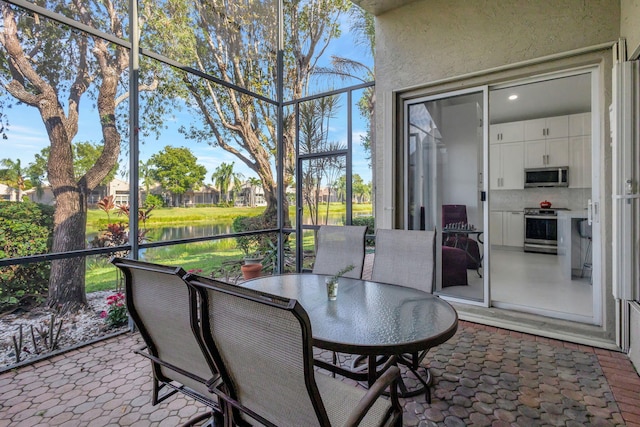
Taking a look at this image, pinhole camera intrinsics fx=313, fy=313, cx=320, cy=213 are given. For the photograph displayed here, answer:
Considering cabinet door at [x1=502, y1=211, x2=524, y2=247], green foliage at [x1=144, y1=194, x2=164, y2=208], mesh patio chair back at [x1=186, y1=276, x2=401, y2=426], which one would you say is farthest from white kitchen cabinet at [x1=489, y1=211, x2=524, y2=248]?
mesh patio chair back at [x1=186, y1=276, x2=401, y2=426]

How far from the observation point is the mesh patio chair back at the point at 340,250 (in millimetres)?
2588

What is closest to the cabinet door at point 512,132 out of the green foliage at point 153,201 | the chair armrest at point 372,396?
the green foliage at point 153,201

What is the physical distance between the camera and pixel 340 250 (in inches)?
106

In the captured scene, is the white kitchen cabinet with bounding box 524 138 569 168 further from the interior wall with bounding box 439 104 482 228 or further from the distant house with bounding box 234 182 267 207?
the distant house with bounding box 234 182 267 207

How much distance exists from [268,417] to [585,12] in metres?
3.71

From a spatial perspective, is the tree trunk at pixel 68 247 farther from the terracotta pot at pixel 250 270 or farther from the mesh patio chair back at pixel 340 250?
the mesh patio chair back at pixel 340 250

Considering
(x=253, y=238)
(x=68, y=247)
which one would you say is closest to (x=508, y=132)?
(x=253, y=238)

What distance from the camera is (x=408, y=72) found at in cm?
355

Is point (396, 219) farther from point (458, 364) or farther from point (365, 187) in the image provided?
point (458, 364)

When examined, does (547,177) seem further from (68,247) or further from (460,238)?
(68,247)

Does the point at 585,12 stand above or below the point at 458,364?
above

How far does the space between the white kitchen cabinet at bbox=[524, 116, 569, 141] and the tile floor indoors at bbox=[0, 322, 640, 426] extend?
17.1 ft

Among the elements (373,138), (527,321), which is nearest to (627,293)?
(527,321)

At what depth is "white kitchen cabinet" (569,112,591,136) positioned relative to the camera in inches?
233
